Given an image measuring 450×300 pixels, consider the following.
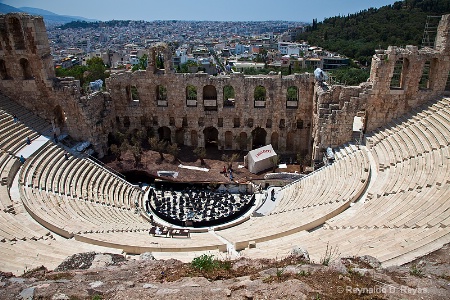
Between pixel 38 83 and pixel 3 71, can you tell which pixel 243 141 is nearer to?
pixel 38 83

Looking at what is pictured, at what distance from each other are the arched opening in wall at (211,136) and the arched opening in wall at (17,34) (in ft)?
53.4

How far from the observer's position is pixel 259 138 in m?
32.4

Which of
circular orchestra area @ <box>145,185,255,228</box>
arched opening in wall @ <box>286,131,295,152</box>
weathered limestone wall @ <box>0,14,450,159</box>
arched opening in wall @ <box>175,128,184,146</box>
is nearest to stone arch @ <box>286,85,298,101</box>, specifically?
arched opening in wall @ <box>286,131,295,152</box>

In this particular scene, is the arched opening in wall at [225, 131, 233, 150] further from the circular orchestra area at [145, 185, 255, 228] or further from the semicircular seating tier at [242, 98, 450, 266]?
the semicircular seating tier at [242, 98, 450, 266]

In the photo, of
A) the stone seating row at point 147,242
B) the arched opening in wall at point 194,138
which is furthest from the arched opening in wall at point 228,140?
the stone seating row at point 147,242

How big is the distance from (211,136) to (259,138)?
4769 mm

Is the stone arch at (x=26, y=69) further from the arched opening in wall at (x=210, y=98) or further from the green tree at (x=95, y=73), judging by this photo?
the green tree at (x=95, y=73)

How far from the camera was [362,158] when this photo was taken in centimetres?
2128

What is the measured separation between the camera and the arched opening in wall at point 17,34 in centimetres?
2423

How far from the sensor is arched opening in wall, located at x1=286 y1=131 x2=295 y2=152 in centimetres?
A: 3047

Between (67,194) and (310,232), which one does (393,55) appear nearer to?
(310,232)

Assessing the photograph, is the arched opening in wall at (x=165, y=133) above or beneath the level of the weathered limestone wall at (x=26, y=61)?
beneath

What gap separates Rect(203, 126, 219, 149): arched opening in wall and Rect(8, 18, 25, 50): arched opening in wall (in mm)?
16262

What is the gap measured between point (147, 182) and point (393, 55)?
65.1 feet
